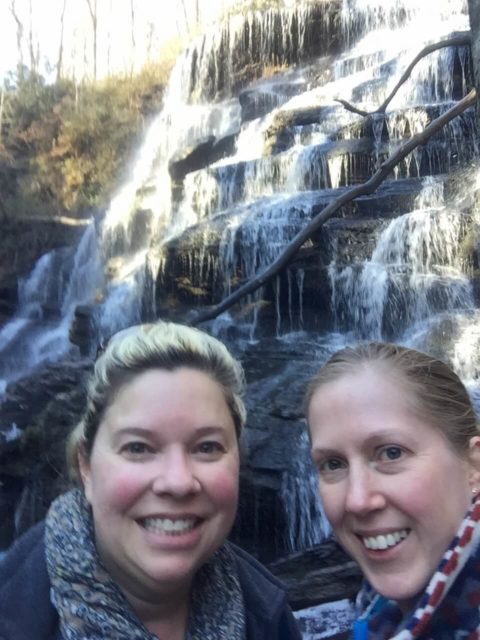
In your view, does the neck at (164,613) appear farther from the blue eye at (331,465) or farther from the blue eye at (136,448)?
the blue eye at (331,465)

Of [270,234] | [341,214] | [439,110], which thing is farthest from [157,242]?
[439,110]

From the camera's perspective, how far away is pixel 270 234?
4824 millimetres

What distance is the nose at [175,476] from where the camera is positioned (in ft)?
3.35

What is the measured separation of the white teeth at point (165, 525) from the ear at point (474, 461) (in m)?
0.44

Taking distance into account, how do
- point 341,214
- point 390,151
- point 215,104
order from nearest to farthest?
A: point 341,214
point 390,151
point 215,104

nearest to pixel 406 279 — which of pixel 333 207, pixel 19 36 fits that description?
pixel 333 207

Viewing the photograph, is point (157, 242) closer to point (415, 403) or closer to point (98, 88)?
point (98, 88)

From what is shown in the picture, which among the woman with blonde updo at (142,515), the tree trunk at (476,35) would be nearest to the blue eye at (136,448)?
the woman with blonde updo at (142,515)

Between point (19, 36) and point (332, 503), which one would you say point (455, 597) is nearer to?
point (332, 503)

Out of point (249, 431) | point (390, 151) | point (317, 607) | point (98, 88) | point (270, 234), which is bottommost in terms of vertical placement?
point (317, 607)

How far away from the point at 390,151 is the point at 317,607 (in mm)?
3643

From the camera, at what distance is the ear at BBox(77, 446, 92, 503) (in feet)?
3.67

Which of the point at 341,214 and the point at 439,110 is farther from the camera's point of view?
the point at 439,110

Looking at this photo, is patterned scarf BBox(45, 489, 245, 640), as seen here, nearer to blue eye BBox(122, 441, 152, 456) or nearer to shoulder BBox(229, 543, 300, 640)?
shoulder BBox(229, 543, 300, 640)
